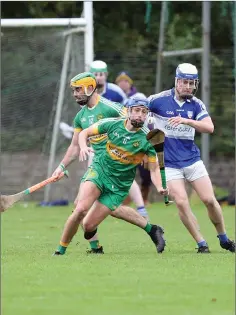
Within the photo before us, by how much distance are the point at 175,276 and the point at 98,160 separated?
9.67 feet

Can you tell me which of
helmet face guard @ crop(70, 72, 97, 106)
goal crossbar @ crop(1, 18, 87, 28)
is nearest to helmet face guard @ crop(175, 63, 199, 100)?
helmet face guard @ crop(70, 72, 97, 106)

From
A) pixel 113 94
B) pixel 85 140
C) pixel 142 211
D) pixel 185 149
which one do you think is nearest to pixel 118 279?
pixel 85 140

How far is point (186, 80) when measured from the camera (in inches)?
498

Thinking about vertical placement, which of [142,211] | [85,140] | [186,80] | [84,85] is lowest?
[142,211]

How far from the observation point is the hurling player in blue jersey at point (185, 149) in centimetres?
1268

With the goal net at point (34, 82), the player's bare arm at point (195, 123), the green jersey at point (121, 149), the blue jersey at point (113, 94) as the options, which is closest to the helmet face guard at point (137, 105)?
the green jersey at point (121, 149)

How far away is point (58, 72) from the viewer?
23.6 m

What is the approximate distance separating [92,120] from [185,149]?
3.52ft

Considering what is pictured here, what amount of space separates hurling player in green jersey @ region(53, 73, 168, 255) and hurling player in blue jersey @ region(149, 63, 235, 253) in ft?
→ 1.45

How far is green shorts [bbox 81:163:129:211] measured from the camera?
40.4ft

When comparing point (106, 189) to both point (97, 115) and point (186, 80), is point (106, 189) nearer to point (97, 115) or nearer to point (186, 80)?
point (97, 115)

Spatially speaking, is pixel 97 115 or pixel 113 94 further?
pixel 113 94

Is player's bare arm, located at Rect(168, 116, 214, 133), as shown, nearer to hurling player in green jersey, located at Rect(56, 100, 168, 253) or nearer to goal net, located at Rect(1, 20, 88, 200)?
hurling player in green jersey, located at Rect(56, 100, 168, 253)

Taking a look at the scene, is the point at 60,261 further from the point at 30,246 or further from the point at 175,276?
the point at 30,246
